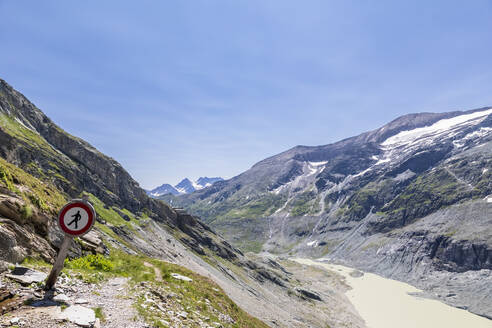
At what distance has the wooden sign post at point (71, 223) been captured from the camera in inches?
381

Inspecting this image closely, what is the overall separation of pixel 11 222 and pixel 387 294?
528 feet

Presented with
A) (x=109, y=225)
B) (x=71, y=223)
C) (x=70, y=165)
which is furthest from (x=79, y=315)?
(x=70, y=165)

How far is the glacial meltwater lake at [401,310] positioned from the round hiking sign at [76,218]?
4225 inches

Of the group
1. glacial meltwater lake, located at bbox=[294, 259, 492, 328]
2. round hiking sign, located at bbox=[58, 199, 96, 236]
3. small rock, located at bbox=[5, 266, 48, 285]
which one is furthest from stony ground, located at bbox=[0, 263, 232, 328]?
glacial meltwater lake, located at bbox=[294, 259, 492, 328]

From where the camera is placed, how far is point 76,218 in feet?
32.2

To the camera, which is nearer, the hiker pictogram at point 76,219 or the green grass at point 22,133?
the hiker pictogram at point 76,219

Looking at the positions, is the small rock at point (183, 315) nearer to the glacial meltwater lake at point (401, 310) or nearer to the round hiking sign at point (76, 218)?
the round hiking sign at point (76, 218)

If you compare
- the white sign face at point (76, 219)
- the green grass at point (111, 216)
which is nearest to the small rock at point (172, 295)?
the white sign face at point (76, 219)

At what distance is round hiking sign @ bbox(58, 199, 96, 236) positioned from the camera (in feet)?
31.8

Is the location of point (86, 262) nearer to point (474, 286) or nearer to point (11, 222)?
point (11, 222)

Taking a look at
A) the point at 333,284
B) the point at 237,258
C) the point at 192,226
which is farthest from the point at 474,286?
the point at 192,226

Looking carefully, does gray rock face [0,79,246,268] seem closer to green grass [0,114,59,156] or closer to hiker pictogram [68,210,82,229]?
green grass [0,114,59,156]

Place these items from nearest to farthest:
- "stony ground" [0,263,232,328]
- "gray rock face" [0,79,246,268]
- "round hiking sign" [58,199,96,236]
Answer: "stony ground" [0,263,232,328], "round hiking sign" [58,199,96,236], "gray rock face" [0,79,246,268]

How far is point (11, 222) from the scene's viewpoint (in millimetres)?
13797
